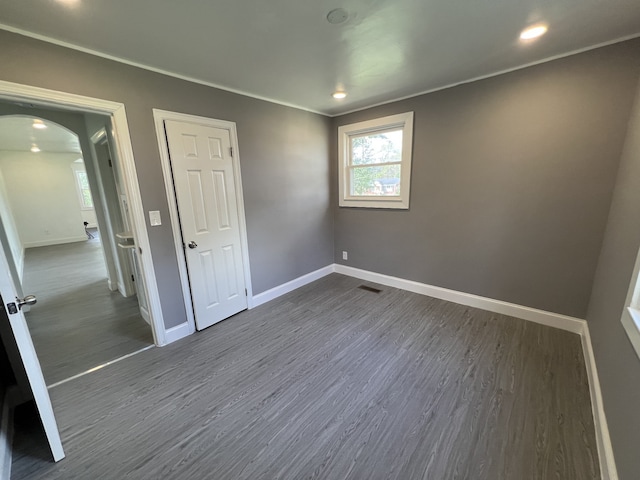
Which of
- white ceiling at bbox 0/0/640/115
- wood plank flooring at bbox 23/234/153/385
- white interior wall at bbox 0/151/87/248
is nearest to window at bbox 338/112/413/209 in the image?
white ceiling at bbox 0/0/640/115

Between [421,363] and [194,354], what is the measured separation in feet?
6.60

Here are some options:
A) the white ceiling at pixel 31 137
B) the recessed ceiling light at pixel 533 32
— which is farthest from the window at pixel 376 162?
the white ceiling at pixel 31 137

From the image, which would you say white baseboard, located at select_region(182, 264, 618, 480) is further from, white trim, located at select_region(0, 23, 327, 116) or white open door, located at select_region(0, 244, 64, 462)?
white trim, located at select_region(0, 23, 327, 116)

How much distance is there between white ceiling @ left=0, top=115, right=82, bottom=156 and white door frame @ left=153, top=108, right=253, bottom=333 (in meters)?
2.60

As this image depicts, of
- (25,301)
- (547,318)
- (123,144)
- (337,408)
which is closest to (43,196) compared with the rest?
(123,144)

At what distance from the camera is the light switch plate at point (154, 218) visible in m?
2.25

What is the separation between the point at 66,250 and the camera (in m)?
6.52

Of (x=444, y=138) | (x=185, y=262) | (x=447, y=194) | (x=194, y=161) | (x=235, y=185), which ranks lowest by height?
(x=185, y=262)

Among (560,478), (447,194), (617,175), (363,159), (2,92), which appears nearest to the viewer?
(560,478)

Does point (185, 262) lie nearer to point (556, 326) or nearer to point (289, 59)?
point (289, 59)

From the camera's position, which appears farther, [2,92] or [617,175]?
[617,175]

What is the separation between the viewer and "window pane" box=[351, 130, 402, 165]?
10.9ft

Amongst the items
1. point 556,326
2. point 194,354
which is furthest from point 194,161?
point 556,326

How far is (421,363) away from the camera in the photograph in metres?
2.11
